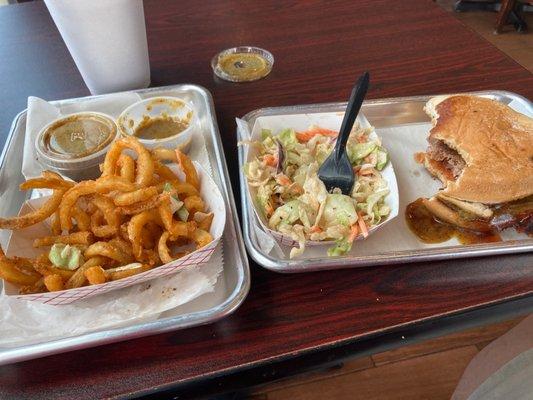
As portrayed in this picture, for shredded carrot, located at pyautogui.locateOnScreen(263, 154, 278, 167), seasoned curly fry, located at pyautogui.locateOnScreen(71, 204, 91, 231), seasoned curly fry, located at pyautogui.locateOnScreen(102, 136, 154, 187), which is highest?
seasoned curly fry, located at pyautogui.locateOnScreen(102, 136, 154, 187)

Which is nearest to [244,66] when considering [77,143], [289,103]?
[289,103]

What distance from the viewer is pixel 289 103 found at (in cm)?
153

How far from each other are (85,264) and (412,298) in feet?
2.48

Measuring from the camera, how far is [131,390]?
Result: 0.80 meters

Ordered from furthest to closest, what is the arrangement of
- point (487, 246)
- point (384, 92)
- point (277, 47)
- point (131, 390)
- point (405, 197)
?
point (277, 47)
point (384, 92)
point (405, 197)
point (487, 246)
point (131, 390)

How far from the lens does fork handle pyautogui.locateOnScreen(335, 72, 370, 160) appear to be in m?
1.14

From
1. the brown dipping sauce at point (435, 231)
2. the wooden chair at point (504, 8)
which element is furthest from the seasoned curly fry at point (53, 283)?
the wooden chair at point (504, 8)

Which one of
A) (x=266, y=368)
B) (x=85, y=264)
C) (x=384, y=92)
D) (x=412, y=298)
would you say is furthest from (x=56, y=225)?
(x=384, y=92)

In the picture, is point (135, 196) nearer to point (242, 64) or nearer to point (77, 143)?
point (77, 143)

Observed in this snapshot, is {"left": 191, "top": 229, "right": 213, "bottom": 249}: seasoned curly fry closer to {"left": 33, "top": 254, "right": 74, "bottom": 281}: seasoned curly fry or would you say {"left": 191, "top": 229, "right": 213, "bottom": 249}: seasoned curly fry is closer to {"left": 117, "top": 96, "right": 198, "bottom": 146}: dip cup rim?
{"left": 33, "top": 254, "right": 74, "bottom": 281}: seasoned curly fry

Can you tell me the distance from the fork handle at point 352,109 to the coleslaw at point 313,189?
77 mm

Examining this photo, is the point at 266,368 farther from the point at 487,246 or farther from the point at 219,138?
the point at 219,138

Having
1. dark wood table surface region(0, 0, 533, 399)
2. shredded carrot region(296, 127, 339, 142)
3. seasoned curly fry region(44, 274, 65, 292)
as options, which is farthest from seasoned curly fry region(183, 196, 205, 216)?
shredded carrot region(296, 127, 339, 142)

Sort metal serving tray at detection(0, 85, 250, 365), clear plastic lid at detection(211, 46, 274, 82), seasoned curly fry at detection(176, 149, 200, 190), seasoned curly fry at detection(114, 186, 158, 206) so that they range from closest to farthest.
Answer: metal serving tray at detection(0, 85, 250, 365)
seasoned curly fry at detection(114, 186, 158, 206)
seasoned curly fry at detection(176, 149, 200, 190)
clear plastic lid at detection(211, 46, 274, 82)
